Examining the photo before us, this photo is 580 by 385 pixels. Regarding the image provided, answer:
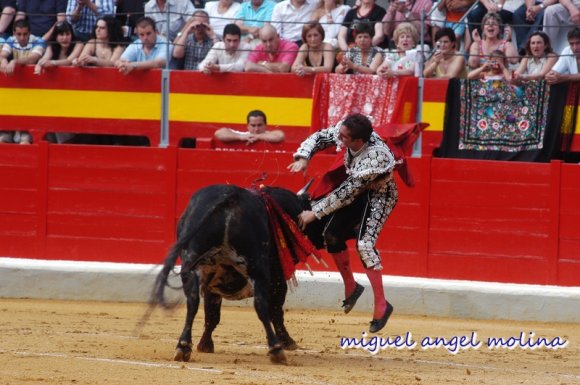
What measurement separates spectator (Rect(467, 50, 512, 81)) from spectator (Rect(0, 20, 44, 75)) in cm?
372

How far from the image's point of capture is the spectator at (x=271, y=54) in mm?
10141

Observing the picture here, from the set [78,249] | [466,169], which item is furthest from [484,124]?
[78,249]

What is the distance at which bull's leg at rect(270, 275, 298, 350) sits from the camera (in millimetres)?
7180

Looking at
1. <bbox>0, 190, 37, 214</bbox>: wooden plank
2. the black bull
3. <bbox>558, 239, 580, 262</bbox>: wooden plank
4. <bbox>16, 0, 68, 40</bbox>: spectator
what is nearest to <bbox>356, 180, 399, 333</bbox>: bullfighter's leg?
the black bull

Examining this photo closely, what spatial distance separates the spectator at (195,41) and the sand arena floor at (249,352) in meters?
2.18

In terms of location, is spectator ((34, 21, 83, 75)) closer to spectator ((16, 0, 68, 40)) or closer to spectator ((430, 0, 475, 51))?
spectator ((16, 0, 68, 40))

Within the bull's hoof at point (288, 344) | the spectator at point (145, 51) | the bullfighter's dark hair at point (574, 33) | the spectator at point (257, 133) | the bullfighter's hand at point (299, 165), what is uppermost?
the bullfighter's dark hair at point (574, 33)

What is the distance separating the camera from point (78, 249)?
10359mm

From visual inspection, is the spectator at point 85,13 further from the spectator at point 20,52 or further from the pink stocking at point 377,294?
the pink stocking at point 377,294

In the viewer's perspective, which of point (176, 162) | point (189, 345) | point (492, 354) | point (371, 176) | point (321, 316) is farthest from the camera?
point (176, 162)

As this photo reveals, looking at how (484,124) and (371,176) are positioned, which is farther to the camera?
(484,124)

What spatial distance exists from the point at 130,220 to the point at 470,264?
2.81 m

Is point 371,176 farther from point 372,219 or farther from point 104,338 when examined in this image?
point 104,338

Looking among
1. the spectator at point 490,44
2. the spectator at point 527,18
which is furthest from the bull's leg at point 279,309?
the spectator at point 527,18
